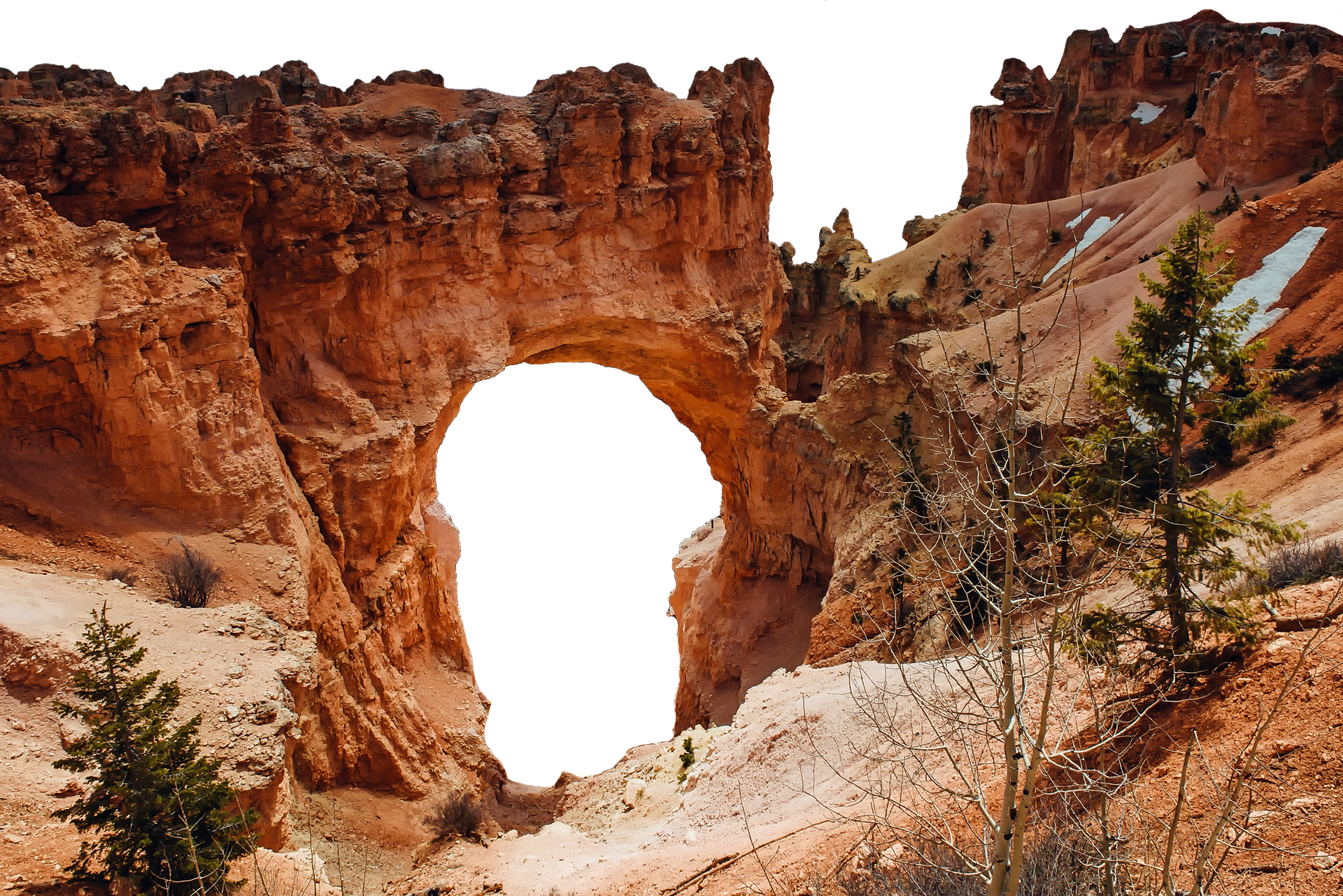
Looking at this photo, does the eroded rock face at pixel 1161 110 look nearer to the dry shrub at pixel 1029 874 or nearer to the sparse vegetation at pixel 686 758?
the sparse vegetation at pixel 686 758

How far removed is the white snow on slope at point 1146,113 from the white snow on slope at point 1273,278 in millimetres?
30018

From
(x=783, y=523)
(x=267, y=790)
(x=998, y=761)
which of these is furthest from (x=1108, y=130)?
(x=267, y=790)

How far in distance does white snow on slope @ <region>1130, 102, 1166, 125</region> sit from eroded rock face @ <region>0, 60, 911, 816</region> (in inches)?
1160

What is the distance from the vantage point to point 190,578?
49.9 ft

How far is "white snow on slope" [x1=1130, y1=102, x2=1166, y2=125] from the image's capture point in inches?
1927

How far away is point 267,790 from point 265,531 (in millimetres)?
6311

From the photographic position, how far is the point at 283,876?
10672mm

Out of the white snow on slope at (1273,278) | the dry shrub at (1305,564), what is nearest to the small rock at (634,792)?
the dry shrub at (1305,564)

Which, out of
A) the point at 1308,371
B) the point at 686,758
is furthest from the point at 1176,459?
the point at 1308,371

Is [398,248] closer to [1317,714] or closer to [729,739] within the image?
[729,739]

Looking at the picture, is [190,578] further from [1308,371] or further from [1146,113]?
[1146,113]

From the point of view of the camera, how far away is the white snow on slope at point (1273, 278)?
21.5 meters

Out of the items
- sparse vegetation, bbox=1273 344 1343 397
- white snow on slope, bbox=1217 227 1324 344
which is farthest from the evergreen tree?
white snow on slope, bbox=1217 227 1324 344

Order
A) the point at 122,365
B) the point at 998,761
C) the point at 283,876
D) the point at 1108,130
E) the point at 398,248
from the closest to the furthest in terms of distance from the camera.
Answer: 1. the point at 283,876
2. the point at 998,761
3. the point at 122,365
4. the point at 398,248
5. the point at 1108,130
